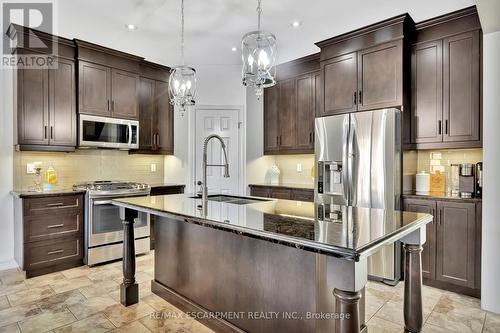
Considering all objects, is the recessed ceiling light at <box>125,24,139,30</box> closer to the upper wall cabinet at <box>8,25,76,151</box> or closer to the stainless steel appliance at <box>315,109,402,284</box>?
the upper wall cabinet at <box>8,25,76,151</box>

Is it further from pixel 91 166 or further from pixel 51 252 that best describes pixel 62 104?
pixel 51 252

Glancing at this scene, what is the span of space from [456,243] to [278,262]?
2151 millimetres

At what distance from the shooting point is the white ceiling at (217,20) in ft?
11.2

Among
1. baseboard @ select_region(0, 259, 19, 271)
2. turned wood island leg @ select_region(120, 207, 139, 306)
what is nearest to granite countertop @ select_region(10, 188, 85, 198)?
baseboard @ select_region(0, 259, 19, 271)

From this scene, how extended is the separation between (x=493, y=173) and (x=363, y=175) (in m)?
1.12

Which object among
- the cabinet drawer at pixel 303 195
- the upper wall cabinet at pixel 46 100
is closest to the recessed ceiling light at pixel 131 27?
the upper wall cabinet at pixel 46 100

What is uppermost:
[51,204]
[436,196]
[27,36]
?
[27,36]

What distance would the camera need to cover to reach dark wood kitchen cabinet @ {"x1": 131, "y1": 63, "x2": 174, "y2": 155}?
459cm

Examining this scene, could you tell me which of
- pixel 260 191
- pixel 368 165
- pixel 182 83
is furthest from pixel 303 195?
pixel 182 83

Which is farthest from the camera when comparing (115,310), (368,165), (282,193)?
(282,193)

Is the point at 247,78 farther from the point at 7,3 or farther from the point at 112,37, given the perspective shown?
the point at 7,3

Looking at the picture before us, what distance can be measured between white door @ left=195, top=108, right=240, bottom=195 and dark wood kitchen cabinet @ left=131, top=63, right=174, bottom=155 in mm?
487

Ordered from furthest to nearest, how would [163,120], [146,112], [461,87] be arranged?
[163,120] < [146,112] < [461,87]

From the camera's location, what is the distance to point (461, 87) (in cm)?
307
